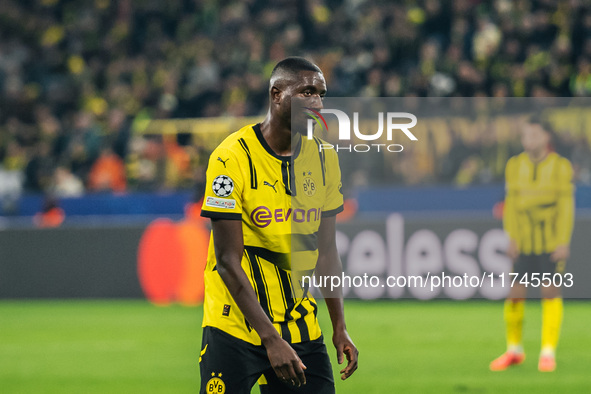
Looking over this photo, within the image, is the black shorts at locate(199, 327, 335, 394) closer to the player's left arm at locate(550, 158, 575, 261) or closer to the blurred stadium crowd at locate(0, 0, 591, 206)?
the player's left arm at locate(550, 158, 575, 261)

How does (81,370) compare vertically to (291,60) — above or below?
below

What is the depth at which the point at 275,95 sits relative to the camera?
11.1 ft

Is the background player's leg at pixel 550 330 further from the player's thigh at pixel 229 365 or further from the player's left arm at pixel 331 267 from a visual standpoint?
the player's thigh at pixel 229 365

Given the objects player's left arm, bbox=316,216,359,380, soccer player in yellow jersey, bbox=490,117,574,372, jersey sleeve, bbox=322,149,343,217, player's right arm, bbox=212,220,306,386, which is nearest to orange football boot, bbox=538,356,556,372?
soccer player in yellow jersey, bbox=490,117,574,372

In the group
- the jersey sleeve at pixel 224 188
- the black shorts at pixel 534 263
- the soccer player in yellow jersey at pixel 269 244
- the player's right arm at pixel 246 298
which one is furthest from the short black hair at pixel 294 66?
the black shorts at pixel 534 263

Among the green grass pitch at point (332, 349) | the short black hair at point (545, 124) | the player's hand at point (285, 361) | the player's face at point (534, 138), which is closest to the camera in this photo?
the player's hand at point (285, 361)

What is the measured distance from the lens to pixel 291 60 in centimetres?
336

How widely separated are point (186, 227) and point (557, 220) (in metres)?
6.03

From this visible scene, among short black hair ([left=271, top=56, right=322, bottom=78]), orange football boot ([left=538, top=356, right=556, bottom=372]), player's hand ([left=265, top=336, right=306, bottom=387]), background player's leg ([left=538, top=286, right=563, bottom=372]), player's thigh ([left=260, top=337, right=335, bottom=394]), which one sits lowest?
orange football boot ([left=538, top=356, right=556, bottom=372])

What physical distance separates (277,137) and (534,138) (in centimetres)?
268

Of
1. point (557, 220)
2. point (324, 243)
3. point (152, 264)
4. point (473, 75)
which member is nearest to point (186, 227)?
point (152, 264)

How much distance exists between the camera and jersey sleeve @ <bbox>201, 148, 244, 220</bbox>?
3.32m

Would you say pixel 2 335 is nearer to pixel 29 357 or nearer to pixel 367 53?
pixel 29 357

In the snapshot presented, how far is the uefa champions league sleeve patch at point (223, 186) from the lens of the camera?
10.9 ft
